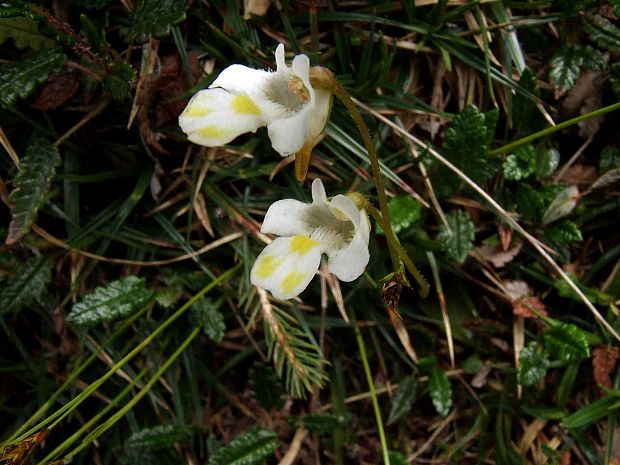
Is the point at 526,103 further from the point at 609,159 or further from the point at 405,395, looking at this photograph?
the point at 405,395

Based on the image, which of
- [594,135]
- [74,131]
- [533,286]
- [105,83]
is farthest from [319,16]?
[533,286]

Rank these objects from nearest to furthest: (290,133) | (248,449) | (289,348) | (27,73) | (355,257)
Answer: (290,133), (355,257), (27,73), (289,348), (248,449)

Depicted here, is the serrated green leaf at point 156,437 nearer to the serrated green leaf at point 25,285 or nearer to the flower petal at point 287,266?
the serrated green leaf at point 25,285

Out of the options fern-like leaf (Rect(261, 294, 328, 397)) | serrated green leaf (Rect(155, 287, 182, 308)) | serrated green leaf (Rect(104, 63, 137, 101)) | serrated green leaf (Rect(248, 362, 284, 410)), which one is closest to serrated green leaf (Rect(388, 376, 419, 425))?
fern-like leaf (Rect(261, 294, 328, 397))

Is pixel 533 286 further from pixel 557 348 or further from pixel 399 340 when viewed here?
pixel 399 340

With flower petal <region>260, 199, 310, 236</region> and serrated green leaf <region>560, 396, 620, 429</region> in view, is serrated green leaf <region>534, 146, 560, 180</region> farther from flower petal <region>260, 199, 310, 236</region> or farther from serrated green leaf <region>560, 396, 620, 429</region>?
flower petal <region>260, 199, 310, 236</region>

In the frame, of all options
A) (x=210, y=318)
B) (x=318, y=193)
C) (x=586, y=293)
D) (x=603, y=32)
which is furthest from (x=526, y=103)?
(x=210, y=318)
